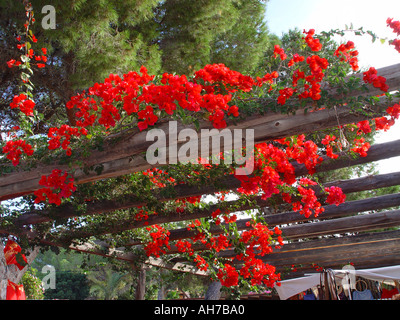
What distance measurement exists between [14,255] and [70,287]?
20567mm

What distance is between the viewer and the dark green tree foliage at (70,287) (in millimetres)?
23373

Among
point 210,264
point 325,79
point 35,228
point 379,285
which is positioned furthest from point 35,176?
point 379,285

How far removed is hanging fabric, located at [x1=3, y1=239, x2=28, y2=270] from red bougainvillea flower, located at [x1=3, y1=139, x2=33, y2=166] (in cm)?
228

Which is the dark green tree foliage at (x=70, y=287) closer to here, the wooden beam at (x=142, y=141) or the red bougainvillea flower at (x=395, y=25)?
the wooden beam at (x=142, y=141)

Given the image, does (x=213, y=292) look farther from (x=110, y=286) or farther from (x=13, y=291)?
(x=110, y=286)

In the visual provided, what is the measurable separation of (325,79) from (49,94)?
4.68 m

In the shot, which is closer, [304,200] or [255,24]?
[304,200]

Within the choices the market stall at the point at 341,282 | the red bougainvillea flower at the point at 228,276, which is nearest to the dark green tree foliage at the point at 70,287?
the market stall at the point at 341,282

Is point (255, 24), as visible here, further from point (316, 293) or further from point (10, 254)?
point (316, 293)

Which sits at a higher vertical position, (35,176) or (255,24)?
(255,24)

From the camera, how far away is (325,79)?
2766 millimetres

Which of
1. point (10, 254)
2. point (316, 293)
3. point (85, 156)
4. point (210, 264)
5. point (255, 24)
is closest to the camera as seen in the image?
point (85, 156)

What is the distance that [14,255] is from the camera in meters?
5.29

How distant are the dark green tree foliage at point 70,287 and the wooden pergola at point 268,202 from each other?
1656cm
